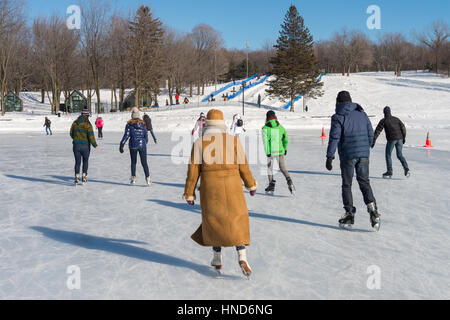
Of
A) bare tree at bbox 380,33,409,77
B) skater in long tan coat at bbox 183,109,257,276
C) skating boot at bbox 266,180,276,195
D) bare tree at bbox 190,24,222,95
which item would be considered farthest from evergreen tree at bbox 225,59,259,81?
skater in long tan coat at bbox 183,109,257,276

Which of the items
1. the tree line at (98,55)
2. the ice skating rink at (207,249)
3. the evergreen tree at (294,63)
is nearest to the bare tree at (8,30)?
the tree line at (98,55)

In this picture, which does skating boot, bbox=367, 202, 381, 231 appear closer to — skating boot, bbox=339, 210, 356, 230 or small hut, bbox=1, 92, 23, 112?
skating boot, bbox=339, 210, 356, 230

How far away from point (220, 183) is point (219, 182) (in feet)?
0.04

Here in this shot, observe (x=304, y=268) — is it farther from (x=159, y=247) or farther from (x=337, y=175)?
(x=337, y=175)

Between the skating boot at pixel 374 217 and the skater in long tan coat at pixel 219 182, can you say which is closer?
the skater in long tan coat at pixel 219 182

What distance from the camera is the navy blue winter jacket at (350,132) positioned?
17.6ft

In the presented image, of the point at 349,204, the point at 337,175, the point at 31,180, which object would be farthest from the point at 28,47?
the point at 349,204

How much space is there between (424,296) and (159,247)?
115 inches

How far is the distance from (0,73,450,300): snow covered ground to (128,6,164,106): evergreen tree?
125 feet

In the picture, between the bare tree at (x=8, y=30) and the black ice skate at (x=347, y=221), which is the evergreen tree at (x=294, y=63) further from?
the black ice skate at (x=347, y=221)

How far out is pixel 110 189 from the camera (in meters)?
8.64

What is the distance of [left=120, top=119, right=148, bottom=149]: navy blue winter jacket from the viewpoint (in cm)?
845

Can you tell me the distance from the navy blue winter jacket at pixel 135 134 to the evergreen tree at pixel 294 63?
4132 cm

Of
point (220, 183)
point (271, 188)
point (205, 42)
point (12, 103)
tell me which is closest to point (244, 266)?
point (220, 183)
